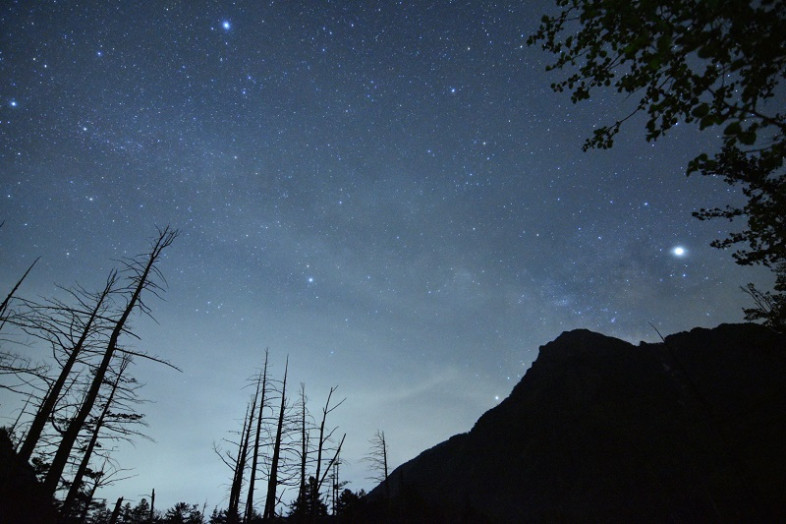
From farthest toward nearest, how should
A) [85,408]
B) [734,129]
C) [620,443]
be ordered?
[620,443] → [85,408] → [734,129]

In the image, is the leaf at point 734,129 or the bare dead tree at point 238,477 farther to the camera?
the bare dead tree at point 238,477

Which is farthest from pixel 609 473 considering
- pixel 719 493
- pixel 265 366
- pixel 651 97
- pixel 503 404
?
pixel 651 97

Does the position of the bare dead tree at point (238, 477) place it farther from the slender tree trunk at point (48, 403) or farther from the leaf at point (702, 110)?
the leaf at point (702, 110)

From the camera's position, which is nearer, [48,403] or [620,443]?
[48,403]

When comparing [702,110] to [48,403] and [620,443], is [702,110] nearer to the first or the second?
[48,403]

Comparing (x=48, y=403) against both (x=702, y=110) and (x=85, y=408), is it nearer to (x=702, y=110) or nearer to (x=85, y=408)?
(x=85, y=408)

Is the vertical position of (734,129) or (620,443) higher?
(620,443)

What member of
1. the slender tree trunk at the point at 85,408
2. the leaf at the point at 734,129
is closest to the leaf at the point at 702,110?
the leaf at the point at 734,129

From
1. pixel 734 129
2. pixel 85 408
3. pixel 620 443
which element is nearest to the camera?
pixel 734 129

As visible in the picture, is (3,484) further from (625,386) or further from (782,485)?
(625,386)

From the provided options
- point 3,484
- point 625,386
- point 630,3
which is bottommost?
point 3,484

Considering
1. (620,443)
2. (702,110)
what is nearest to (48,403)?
(702,110)

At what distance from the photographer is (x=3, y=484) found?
12.3 metres

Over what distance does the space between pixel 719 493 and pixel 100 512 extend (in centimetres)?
7506
